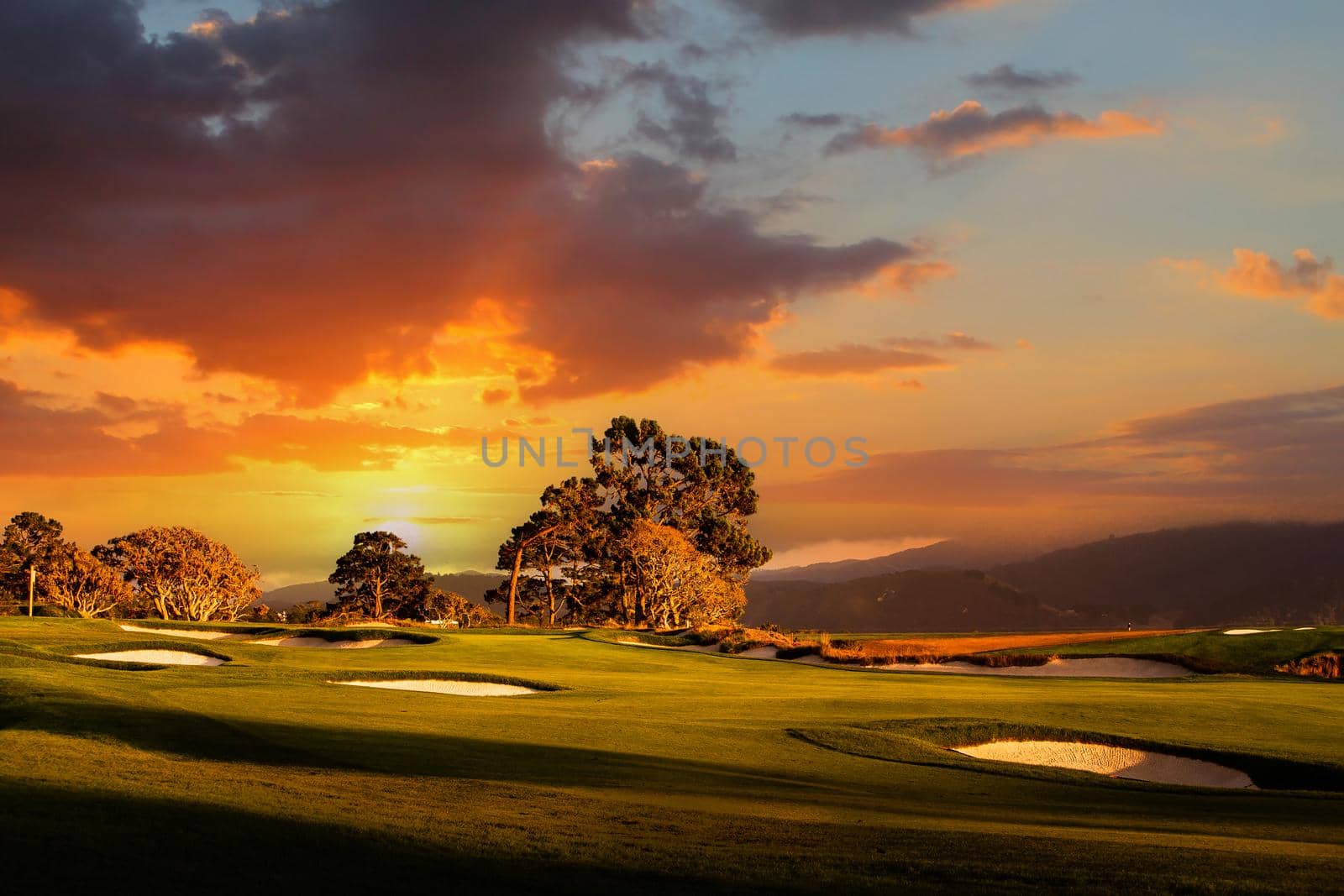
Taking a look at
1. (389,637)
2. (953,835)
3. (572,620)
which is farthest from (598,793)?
(572,620)

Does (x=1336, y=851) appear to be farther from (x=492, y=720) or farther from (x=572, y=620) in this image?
(x=572, y=620)

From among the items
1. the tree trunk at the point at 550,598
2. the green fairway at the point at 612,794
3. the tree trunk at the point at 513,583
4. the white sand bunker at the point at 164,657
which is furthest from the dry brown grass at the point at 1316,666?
the tree trunk at the point at 550,598

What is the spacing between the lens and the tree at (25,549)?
6481 cm

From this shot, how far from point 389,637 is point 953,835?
32.6 m

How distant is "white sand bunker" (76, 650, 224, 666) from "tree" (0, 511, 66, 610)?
3965 cm

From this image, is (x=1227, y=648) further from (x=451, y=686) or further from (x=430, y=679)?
(x=430, y=679)

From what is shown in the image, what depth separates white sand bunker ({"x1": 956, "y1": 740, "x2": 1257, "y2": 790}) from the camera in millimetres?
16391

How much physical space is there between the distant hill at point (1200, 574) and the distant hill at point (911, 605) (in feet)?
34.3

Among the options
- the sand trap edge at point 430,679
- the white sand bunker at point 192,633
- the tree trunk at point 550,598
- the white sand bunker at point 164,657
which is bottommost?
the sand trap edge at point 430,679

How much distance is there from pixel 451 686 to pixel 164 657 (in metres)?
9.65

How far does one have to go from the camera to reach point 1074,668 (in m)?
36.5

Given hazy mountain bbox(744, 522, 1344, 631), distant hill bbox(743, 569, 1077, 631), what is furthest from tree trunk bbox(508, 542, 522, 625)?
distant hill bbox(743, 569, 1077, 631)

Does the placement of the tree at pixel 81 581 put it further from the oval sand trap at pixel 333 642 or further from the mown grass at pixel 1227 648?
the mown grass at pixel 1227 648

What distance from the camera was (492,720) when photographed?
16922 mm
